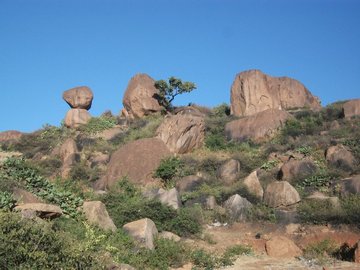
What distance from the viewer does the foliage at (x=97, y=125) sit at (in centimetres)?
2778

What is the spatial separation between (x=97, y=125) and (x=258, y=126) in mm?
10592

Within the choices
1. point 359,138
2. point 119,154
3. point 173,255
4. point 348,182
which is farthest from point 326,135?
point 173,255

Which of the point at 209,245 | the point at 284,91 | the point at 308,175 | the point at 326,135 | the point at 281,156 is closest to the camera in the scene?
the point at 209,245

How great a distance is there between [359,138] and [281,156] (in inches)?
133

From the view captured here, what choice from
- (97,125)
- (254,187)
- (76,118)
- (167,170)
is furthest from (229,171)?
(76,118)

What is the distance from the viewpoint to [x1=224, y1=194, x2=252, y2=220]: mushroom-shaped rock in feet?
42.1

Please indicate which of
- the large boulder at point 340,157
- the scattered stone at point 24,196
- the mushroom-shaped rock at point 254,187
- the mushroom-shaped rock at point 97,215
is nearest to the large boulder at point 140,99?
the large boulder at point 340,157

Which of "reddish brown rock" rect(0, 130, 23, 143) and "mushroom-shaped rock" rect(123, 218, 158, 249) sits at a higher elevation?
"reddish brown rock" rect(0, 130, 23, 143)

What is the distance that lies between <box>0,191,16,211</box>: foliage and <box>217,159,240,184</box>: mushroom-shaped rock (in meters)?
9.58

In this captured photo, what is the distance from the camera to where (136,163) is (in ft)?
59.3

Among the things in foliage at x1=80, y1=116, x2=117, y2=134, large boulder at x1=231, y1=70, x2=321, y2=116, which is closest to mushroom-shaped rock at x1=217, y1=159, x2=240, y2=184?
large boulder at x1=231, y1=70, x2=321, y2=116

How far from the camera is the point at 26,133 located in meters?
30.5

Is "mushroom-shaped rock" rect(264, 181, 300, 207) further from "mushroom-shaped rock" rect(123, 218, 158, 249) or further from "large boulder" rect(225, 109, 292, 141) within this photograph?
"large boulder" rect(225, 109, 292, 141)

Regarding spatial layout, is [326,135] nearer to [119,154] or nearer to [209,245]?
[119,154]
